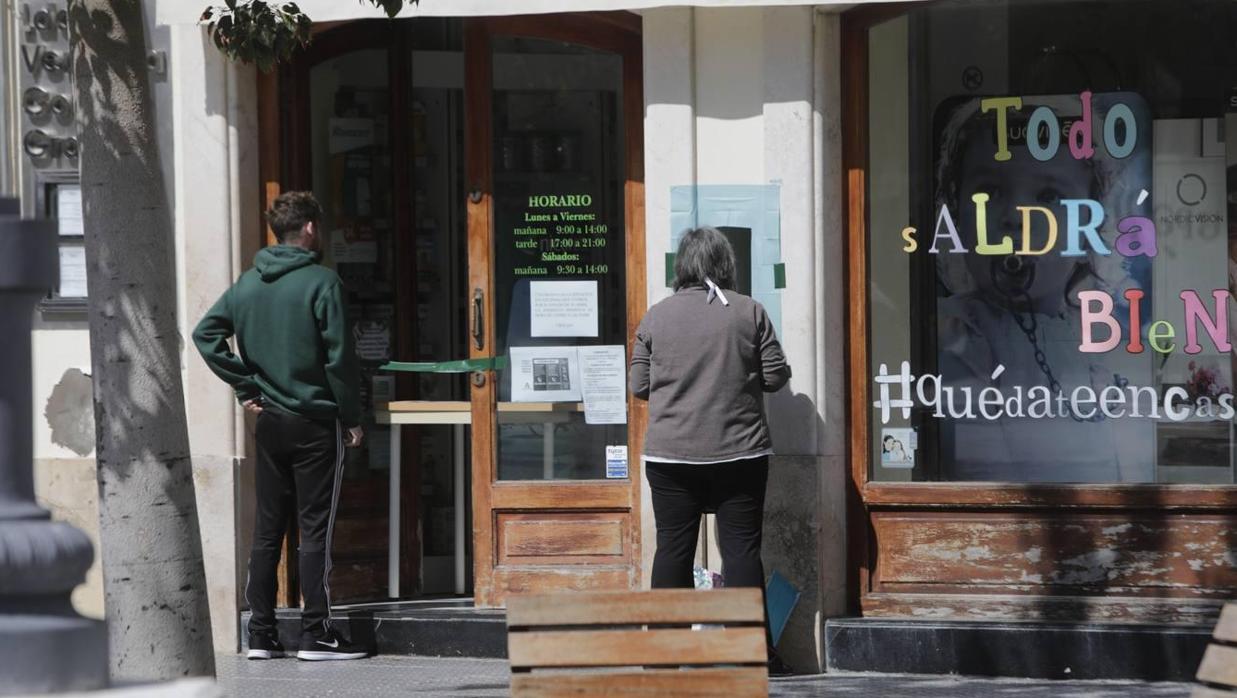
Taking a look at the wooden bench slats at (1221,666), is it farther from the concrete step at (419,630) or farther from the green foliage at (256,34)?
the concrete step at (419,630)

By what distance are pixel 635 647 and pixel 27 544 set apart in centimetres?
149

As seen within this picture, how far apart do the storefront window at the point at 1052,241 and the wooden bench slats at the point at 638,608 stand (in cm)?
361

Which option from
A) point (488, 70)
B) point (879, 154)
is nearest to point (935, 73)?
point (879, 154)

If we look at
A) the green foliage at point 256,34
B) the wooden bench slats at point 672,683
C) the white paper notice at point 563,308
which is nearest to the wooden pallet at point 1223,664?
the wooden bench slats at point 672,683

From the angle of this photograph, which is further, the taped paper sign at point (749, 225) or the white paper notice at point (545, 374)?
the white paper notice at point (545, 374)

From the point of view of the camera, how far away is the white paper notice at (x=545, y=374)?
8133 millimetres

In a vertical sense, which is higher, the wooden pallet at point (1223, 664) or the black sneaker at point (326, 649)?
the wooden pallet at point (1223, 664)

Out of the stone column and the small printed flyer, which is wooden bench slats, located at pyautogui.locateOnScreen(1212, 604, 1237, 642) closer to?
the stone column

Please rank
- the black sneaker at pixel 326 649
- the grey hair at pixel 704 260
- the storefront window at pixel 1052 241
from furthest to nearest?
the black sneaker at pixel 326 649 → the storefront window at pixel 1052 241 → the grey hair at pixel 704 260

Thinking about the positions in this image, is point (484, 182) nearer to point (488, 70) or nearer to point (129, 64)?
point (488, 70)

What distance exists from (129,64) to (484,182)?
9.91 ft

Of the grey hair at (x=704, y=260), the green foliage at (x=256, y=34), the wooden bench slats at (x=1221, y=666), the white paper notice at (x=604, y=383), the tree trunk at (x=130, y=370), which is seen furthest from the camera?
the white paper notice at (x=604, y=383)

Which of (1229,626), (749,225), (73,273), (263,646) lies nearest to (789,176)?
(749,225)

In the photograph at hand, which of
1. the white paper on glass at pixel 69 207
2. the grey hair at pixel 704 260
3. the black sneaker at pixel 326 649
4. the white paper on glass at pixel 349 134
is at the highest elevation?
the white paper on glass at pixel 349 134
